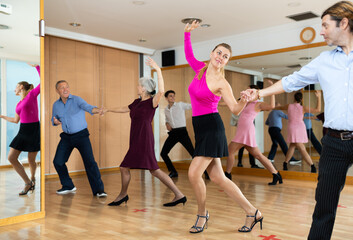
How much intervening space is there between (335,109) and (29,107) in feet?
8.73

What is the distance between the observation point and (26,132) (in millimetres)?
3350

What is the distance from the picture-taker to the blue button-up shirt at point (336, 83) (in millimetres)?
1761

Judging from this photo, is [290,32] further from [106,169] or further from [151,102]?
[106,169]

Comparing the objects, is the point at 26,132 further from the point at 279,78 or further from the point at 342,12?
the point at 279,78

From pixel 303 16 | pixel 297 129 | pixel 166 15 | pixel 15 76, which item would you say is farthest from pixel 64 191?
pixel 303 16

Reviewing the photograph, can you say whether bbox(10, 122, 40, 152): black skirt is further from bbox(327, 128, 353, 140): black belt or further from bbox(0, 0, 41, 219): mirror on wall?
bbox(327, 128, 353, 140): black belt

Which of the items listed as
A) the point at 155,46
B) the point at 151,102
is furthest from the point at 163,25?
the point at 151,102

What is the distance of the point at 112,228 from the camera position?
125 inches

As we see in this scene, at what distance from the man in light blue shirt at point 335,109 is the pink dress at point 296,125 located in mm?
4436

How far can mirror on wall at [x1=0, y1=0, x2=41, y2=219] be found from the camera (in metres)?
3.15

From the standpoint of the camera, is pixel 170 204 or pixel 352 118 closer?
pixel 352 118

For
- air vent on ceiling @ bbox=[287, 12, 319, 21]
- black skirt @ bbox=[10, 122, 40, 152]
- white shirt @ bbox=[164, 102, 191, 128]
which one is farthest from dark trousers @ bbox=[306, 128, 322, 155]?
black skirt @ bbox=[10, 122, 40, 152]

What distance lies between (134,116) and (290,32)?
3.77 metres

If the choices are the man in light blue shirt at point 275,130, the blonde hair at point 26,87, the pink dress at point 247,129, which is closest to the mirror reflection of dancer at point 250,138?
the pink dress at point 247,129
